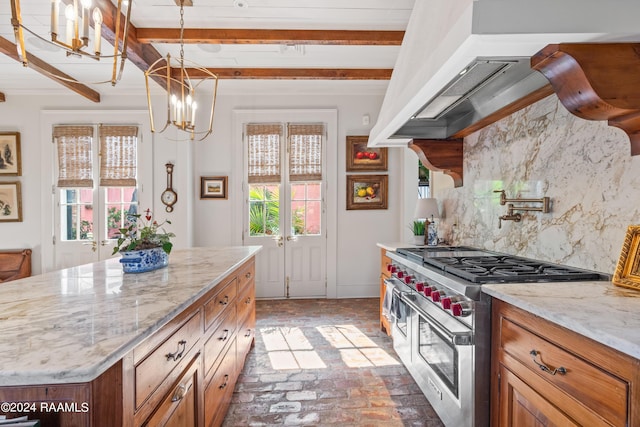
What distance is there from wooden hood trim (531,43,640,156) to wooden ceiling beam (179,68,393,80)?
303 centimetres

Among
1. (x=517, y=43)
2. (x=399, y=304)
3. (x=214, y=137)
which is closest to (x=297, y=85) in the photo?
(x=214, y=137)

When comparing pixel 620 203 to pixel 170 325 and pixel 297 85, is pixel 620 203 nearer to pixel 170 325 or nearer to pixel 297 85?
pixel 170 325

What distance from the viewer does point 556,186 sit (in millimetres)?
1825

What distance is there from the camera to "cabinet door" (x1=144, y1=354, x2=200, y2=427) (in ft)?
3.59

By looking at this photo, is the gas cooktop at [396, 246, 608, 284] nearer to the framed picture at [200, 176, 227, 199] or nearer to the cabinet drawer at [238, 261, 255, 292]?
the cabinet drawer at [238, 261, 255, 292]

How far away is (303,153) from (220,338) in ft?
10.7

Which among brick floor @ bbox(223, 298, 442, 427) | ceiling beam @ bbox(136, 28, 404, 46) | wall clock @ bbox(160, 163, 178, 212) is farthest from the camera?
wall clock @ bbox(160, 163, 178, 212)

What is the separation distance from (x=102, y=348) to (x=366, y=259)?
4.17 meters

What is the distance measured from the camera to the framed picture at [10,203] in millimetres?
4598

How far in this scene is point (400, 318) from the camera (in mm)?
2414

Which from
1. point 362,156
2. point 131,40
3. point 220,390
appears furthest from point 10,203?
point 362,156

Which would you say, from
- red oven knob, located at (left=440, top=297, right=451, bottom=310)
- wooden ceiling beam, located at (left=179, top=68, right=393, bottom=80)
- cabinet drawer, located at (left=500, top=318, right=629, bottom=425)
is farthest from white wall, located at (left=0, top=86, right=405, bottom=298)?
cabinet drawer, located at (left=500, top=318, right=629, bottom=425)

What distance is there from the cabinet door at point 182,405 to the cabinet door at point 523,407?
49.5 inches

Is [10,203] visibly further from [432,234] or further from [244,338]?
[432,234]
